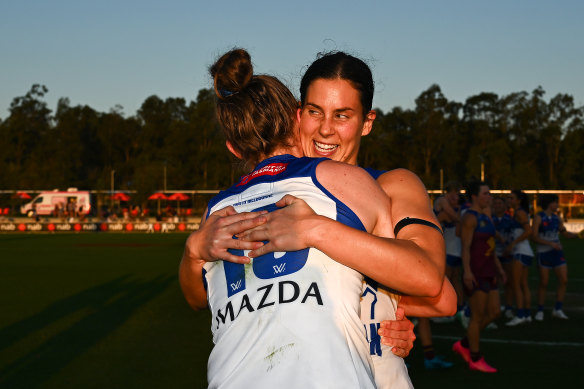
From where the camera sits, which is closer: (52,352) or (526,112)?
(52,352)

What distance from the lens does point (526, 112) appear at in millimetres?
89188

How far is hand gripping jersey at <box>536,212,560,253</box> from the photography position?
12.8 meters

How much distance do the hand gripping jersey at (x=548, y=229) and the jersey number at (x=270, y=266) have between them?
1176cm

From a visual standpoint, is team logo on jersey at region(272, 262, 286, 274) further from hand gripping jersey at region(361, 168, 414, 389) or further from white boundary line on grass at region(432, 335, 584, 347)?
white boundary line on grass at region(432, 335, 584, 347)

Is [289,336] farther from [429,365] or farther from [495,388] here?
[429,365]

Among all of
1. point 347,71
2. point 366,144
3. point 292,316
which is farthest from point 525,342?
point 366,144

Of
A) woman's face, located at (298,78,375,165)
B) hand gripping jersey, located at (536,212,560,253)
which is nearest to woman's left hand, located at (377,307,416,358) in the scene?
woman's face, located at (298,78,375,165)

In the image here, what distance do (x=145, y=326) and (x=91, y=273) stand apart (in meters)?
8.42

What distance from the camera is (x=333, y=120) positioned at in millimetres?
2855

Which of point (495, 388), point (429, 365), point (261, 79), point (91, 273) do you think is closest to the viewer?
point (261, 79)

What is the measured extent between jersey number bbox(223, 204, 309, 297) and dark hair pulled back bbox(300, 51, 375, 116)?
77cm

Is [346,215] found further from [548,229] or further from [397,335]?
[548,229]

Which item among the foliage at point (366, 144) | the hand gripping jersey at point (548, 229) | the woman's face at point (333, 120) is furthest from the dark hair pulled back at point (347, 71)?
the foliage at point (366, 144)

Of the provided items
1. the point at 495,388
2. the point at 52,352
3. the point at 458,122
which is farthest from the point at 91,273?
the point at 458,122
